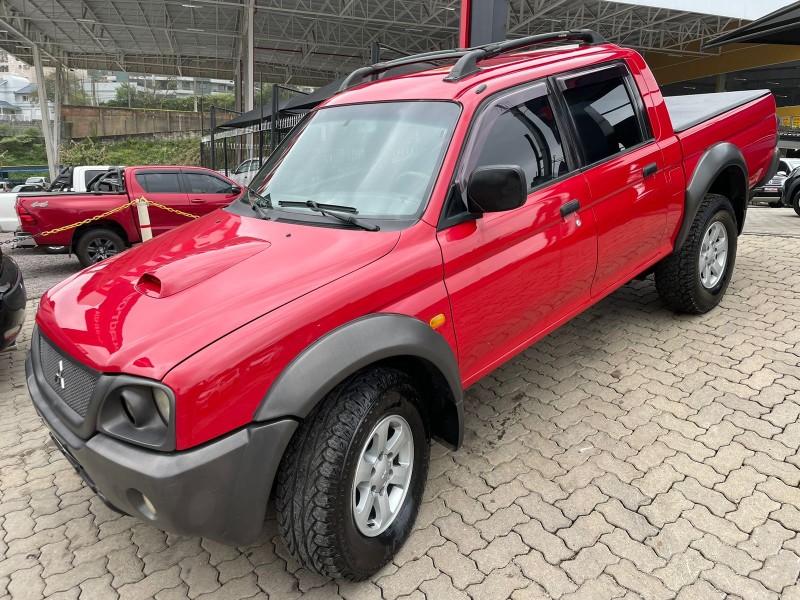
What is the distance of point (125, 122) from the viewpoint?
53.0 m

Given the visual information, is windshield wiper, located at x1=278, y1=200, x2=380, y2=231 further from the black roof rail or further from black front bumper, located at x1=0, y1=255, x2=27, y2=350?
black front bumper, located at x1=0, y1=255, x2=27, y2=350

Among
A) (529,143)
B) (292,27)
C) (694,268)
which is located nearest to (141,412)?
(529,143)

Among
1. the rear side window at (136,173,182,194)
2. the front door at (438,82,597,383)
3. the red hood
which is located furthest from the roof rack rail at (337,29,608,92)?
the rear side window at (136,173,182,194)

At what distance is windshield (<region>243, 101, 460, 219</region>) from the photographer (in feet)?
8.12

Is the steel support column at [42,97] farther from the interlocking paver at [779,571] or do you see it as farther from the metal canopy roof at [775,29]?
the interlocking paver at [779,571]

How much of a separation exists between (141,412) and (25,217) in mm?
7496

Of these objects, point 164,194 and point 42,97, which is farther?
point 42,97

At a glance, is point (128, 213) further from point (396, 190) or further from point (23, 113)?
point (23, 113)

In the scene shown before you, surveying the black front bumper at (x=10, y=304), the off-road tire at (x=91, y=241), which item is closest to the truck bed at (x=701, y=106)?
the black front bumper at (x=10, y=304)

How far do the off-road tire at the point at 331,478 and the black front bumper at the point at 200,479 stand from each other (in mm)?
133

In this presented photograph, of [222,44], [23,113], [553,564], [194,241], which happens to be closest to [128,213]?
[194,241]

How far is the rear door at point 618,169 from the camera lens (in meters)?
3.12

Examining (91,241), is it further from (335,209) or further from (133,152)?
(133,152)

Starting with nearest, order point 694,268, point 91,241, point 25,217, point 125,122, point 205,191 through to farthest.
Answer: point 694,268, point 25,217, point 91,241, point 205,191, point 125,122
